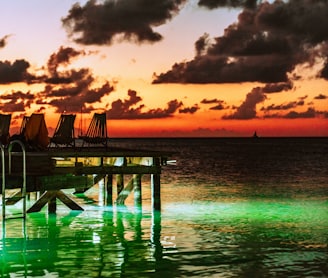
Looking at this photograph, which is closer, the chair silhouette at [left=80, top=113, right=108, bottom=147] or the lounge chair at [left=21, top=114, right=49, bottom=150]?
the lounge chair at [left=21, top=114, right=49, bottom=150]

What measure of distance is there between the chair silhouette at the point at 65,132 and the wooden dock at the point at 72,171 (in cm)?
73

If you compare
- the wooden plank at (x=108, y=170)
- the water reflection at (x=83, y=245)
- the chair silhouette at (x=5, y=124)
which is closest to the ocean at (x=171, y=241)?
the water reflection at (x=83, y=245)

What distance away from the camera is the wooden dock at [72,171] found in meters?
15.1

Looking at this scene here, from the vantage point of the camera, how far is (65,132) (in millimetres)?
23719

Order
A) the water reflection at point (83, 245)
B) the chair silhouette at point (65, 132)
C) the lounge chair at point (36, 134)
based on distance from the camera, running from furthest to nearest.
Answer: the chair silhouette at point (65, 132) → the lounge chair at point (36, 134) → the water reflection at point (83, 245)

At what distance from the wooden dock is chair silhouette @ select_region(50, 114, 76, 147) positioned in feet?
2.38

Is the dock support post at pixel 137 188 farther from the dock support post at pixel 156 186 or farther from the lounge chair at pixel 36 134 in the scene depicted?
the lounge chair at pixel 36 134

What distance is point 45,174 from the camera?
15.5 metres

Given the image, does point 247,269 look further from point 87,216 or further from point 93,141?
point 93,141

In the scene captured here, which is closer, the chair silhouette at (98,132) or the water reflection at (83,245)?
the water reflection at (83,245)

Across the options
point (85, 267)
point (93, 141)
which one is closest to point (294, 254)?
point (85, 267)

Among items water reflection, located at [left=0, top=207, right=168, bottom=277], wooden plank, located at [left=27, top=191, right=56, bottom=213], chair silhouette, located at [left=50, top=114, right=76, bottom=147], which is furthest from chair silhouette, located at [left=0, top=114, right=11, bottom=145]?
wooden plank, located at [left=27, top=191, right=56, bottom=213]

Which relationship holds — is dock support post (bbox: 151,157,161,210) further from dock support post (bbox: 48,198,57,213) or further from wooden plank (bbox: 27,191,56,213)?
dock support post (bbox: 48,198,57,213)

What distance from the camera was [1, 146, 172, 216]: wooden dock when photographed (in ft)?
49.5
